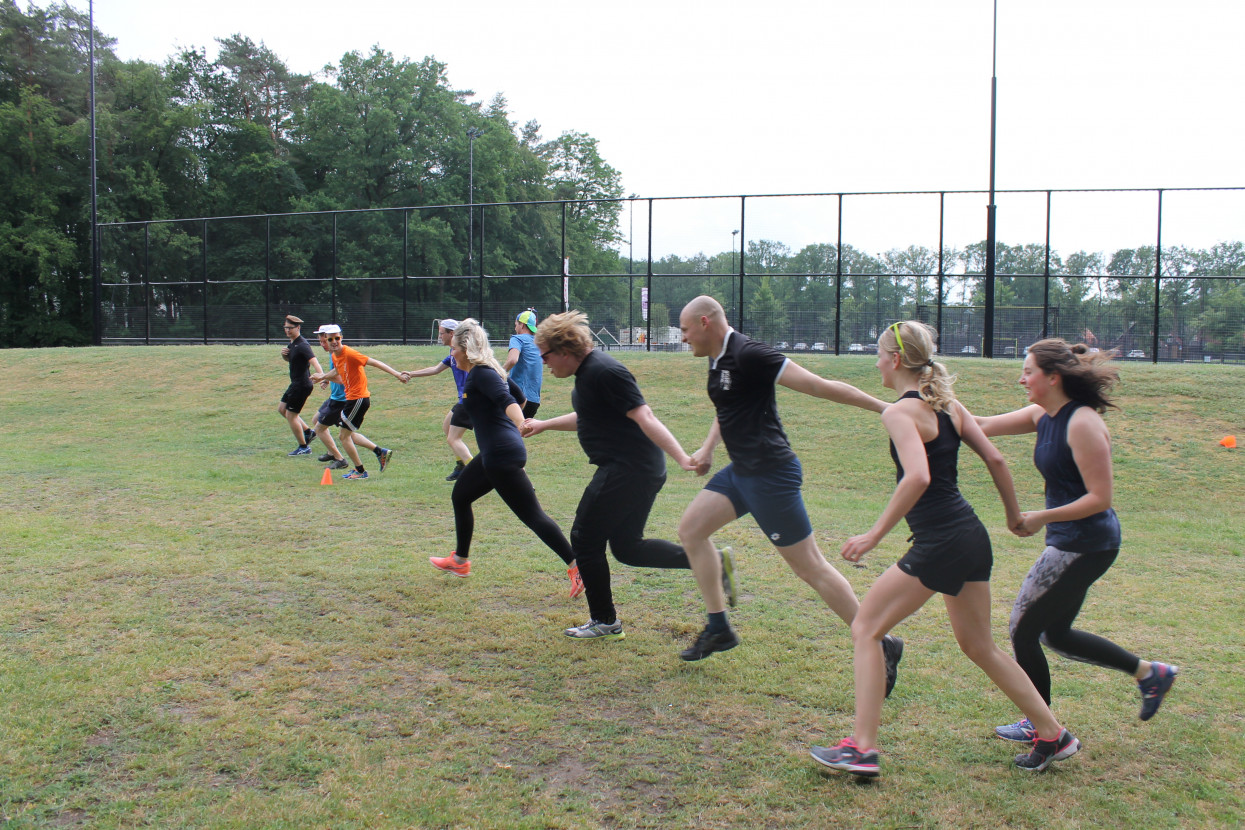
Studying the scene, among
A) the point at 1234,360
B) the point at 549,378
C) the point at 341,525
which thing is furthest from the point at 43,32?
the point at 1234,360

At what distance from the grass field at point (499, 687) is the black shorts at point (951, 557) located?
0.79 metres

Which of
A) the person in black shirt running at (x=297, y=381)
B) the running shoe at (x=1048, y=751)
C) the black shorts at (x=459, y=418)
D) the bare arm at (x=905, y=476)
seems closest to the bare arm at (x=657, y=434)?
the bare arm at (x=905, y=476)

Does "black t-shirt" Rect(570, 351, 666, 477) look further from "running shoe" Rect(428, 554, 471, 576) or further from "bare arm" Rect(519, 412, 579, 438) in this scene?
"running shoe" Rect(428, 554, 471, 576)

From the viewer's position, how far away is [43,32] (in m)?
46.7

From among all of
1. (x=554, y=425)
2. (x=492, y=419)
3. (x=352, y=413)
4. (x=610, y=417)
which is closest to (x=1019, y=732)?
(x=610, y=417)

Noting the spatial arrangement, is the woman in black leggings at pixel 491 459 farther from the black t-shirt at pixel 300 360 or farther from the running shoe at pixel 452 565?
the black t-shirt at pixel 300 360

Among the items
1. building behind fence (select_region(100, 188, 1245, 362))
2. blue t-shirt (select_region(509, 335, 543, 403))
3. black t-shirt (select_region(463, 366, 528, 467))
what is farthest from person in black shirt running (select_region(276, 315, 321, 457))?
building behind fence (select_region(100, 188, 1245, 362))

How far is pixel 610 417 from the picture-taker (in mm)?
4742

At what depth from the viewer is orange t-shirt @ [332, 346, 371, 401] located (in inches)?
418

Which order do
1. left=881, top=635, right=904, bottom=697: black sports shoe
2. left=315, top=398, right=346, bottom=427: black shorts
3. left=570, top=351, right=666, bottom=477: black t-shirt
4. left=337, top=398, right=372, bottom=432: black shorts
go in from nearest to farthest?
left=881, top=635, right=904, bottom=697: black sports shoe → left=570, top=351, right=666, bottom=477: black t-shirt → left=337, top=398, right=372, bottom=432: black shorts → left=315, top=398, right=346, bottom=427: black shorts

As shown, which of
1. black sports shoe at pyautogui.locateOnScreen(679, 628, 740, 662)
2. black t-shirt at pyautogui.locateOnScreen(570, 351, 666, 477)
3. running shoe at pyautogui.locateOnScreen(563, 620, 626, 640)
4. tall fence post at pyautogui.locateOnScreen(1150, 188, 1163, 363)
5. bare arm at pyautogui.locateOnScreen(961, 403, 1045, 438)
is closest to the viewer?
bare arm at pyautogui.locateOnScreen(961, 403, 1045, 438)

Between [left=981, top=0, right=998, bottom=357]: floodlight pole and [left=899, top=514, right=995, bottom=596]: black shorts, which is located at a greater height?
[left=981, top=0, right=998, bottom=357]: floodlight pole

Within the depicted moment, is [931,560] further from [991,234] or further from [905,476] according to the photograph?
[991,234]

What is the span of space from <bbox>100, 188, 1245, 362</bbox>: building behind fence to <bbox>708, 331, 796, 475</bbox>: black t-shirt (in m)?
14.3
